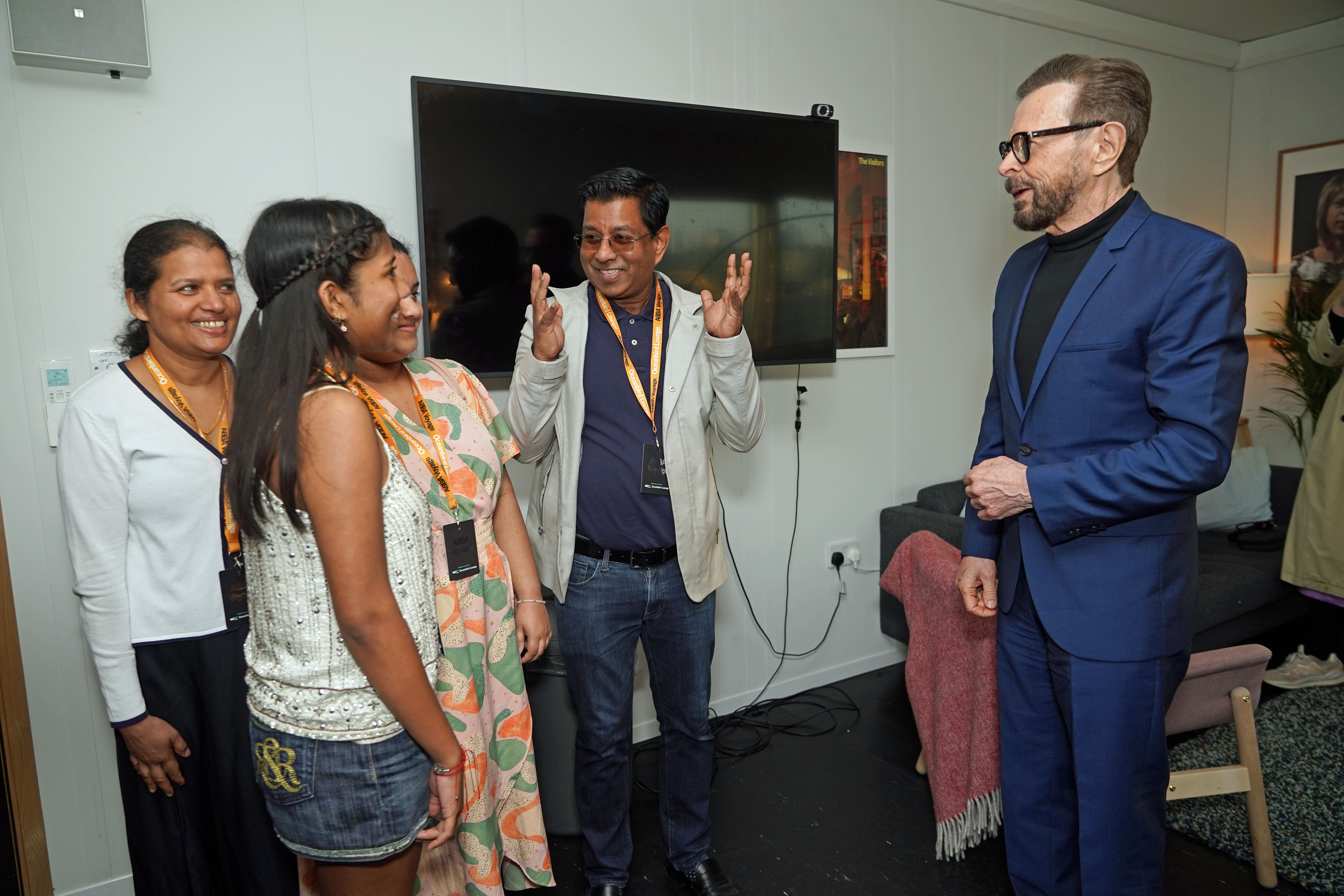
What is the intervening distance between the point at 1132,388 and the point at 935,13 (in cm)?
273

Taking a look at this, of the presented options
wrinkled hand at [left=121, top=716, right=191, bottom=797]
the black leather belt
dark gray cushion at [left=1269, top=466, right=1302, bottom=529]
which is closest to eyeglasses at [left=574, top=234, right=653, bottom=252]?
the black leather belt

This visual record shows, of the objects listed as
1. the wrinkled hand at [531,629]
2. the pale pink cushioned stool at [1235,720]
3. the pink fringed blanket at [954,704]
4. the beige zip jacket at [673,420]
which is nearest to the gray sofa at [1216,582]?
the pink fringed blanket at [954,704]

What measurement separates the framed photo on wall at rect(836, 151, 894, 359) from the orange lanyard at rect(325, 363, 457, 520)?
2127 millimetres

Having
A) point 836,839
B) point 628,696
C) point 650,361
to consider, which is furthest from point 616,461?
point 836,839

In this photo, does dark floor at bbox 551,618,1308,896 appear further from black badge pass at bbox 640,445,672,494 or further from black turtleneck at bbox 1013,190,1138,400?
black turtleneck at bbox 1013,190,1138,400

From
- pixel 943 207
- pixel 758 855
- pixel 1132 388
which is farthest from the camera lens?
pixel 943 207

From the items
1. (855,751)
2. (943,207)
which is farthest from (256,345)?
(943,207)

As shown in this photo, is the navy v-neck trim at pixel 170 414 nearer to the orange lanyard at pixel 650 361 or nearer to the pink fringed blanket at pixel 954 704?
A: the orange lanyard at pixel 650 361

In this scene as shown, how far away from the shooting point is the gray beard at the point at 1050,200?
1695 mm

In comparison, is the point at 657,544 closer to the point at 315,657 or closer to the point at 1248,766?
the point at 315,657

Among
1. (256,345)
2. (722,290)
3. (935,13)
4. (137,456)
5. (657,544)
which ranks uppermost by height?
(935,13)

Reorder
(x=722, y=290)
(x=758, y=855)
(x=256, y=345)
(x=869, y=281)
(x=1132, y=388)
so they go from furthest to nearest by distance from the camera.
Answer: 1. (x=869, y=281)
2. (x=722, y=290)
3. (x=758, y=855)
4. (x=1132, y=388)
5. (x=256, y=345)

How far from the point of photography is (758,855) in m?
2.38

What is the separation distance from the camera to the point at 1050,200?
1.73 metres
